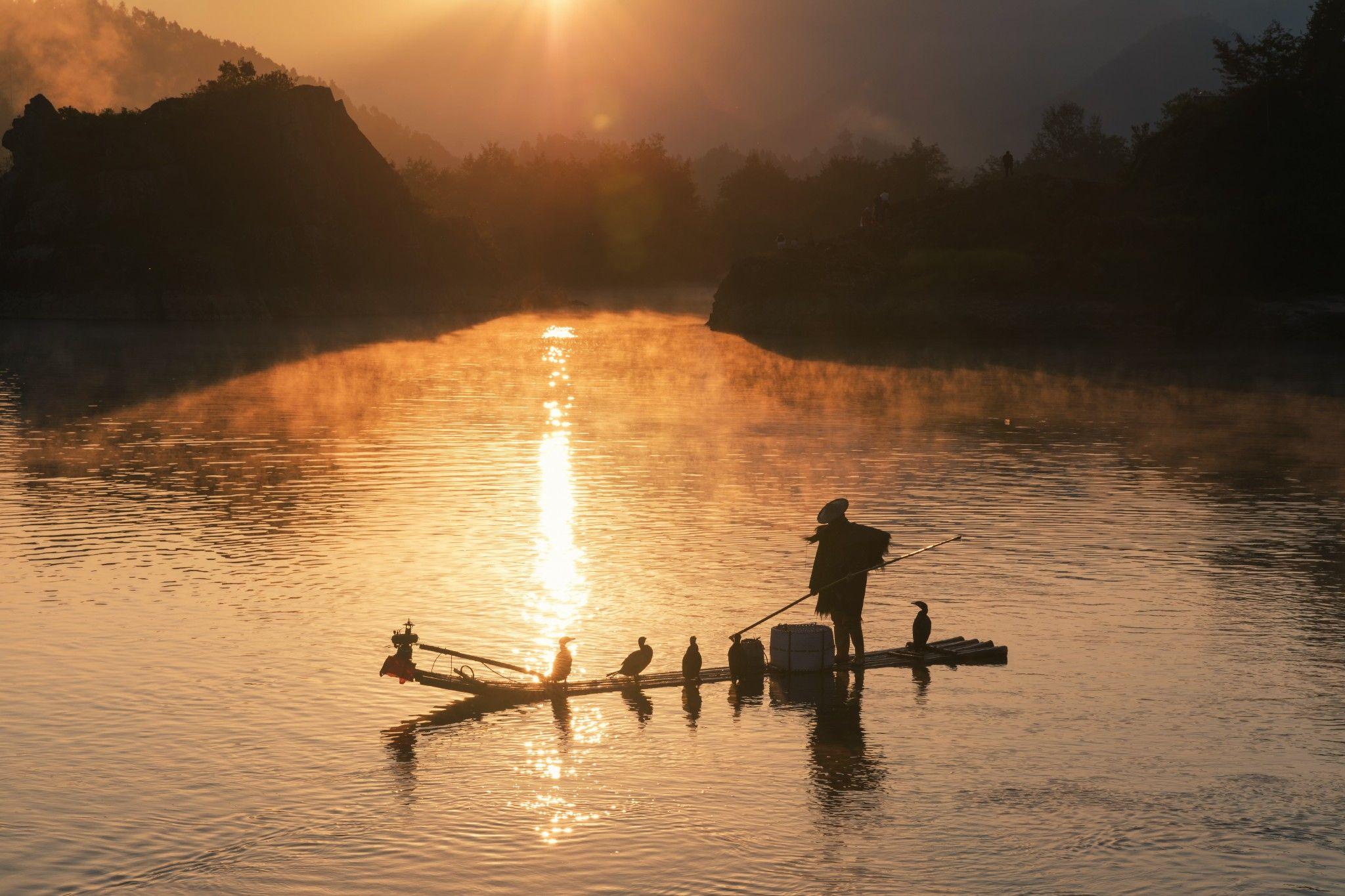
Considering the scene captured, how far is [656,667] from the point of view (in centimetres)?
1556

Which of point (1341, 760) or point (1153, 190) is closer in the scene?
point (1341, 760)

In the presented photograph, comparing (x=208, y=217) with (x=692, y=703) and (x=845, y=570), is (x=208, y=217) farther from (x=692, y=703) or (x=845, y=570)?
(x=692, y=703)

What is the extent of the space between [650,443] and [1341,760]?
23.5 meters

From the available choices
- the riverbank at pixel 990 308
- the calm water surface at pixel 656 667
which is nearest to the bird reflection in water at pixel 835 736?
the calm water surface at pixel 656 667

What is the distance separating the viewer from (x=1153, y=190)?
88.4 meters

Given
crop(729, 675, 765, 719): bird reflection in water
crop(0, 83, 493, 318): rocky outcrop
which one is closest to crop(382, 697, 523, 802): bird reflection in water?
Result: crop(729, 675, 765, 719): bird reflection in water

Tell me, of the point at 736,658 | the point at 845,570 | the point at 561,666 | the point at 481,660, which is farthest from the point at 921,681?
the point at 481,660

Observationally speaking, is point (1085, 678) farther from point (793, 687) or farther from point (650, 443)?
point (650, 443)

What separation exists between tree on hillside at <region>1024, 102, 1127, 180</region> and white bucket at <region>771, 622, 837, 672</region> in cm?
16195

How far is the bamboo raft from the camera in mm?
14180

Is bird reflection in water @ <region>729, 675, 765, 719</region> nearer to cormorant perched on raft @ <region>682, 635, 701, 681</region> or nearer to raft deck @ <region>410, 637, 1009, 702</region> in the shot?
Answer: raft deck @ <region>410, 637, 1009, 702</region>

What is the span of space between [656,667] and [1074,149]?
180846mm

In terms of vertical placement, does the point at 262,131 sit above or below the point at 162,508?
above

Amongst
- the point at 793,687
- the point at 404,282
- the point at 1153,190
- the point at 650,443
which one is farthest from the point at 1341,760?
the point at 404,282
